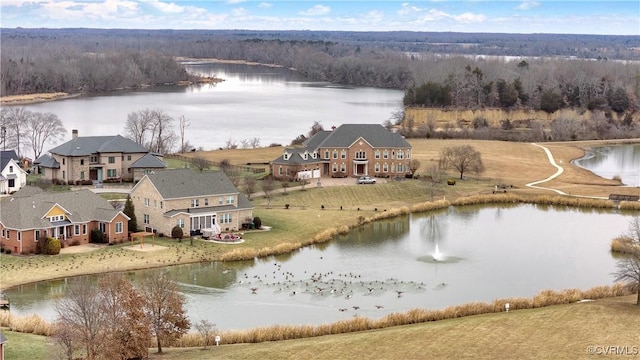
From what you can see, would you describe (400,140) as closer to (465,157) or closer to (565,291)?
(465,157)

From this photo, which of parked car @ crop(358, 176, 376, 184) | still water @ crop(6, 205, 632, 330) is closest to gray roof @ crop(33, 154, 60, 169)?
parked car @ crop(358, 176, 376, 184)

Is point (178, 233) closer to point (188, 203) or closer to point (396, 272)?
point (188, 203)

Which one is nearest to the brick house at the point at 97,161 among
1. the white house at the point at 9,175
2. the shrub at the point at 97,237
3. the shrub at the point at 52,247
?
the white house at the point at 9,175

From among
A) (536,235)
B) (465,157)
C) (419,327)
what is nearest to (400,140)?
(465,157)

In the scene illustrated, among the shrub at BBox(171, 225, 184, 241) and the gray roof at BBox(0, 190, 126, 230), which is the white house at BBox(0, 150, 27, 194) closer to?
the gray roof at BBox(0, 190, 126, 230)

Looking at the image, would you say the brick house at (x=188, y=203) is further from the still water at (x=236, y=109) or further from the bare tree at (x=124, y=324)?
the still water at (x=236, y=109)

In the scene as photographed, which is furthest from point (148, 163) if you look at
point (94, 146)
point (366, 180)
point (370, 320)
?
point (370, 320)
